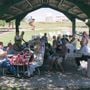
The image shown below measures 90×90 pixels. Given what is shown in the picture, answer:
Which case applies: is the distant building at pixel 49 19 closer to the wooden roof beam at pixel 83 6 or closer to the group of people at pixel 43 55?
the group of people at pixel 43 55

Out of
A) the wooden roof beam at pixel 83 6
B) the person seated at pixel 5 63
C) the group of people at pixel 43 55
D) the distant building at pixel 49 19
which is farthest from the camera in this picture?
the distant building at pixel 49 19

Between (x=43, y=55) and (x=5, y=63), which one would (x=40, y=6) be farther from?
(x=5, y=63)

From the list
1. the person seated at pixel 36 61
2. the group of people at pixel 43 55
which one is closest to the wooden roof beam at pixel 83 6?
the group of people at pixel 43 55

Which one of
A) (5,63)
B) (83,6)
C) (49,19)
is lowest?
(49,19)

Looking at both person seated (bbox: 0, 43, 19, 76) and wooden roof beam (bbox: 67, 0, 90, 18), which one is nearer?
person seated (bbox: 0, 43, 19, 76)

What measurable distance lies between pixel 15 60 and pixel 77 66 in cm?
348

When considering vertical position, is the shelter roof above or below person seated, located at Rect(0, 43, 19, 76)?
above

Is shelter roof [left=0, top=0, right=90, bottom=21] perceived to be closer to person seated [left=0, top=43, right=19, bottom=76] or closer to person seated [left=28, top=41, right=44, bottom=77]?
person seated [left=28, top=41, right=44, bottom=77]

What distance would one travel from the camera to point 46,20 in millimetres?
100938

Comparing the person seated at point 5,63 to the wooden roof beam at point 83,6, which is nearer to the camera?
the person seated at point 5,63

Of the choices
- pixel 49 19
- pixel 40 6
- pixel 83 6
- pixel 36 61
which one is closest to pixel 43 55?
pixel 36 61

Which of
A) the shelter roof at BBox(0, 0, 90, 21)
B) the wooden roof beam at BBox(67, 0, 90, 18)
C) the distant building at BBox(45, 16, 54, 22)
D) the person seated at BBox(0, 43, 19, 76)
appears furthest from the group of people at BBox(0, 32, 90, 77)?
the distant building at BBox(45, 16, 54, 22)

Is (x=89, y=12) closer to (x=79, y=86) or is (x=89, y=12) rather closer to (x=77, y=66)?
(x=77, y=66)

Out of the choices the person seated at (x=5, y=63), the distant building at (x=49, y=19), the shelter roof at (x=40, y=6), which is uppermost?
the shelter roof at (x=40, y=6)
